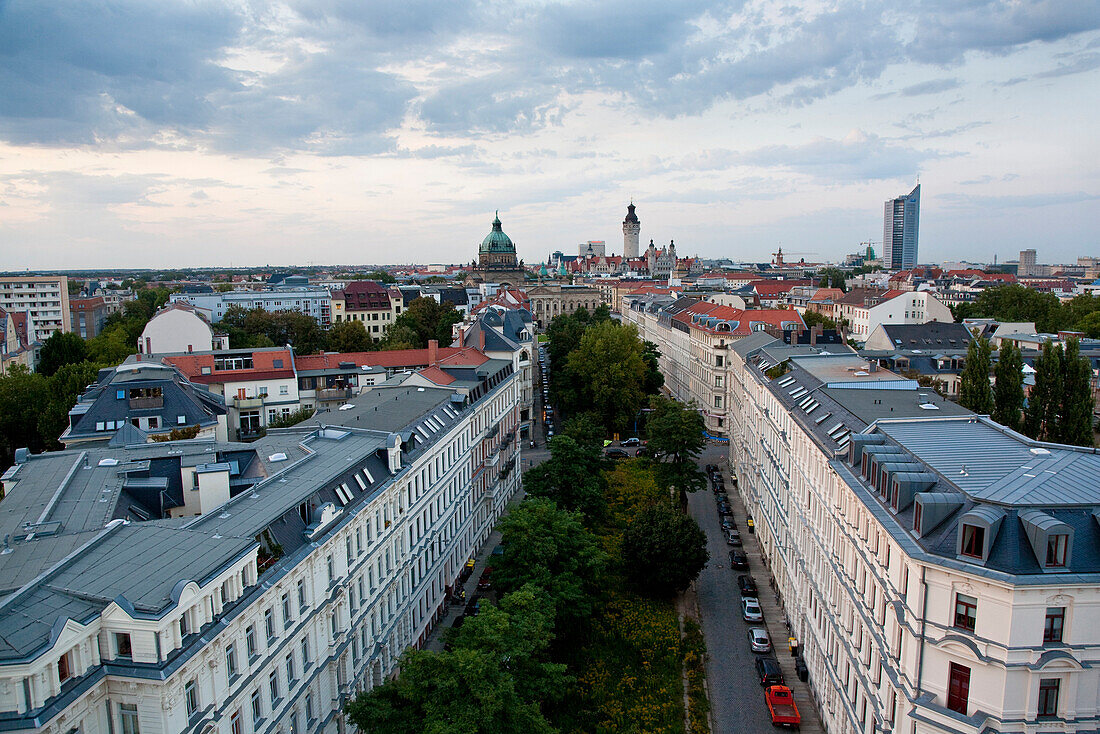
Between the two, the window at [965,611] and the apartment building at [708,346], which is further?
the apartment building at [708,346]

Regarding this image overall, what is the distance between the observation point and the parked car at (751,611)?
133 ft

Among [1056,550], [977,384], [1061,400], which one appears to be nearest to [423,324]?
[977,384]

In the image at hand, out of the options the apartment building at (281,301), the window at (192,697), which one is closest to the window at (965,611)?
the window at (192,697)

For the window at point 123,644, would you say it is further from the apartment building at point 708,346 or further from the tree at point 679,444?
the apartment building at point 708,346

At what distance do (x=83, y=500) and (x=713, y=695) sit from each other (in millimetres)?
28011

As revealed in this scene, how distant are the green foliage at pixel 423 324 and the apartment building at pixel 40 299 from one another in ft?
198

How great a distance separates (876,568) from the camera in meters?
25.4

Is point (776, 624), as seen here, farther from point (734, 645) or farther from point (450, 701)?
point (450, 701)

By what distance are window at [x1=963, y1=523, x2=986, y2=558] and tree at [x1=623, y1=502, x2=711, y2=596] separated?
21.6 m

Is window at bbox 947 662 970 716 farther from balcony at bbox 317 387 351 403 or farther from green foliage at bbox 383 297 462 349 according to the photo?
green foliage at bbox 383 297 462 349

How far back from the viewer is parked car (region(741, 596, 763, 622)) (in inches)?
1599

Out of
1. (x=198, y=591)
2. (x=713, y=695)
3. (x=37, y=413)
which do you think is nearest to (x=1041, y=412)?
(x=713, y=695)

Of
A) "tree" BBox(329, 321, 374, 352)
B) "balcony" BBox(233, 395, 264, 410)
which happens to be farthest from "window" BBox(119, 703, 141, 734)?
"tree" BBox(329, 321, 374, 352)

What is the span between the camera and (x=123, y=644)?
732 inches
